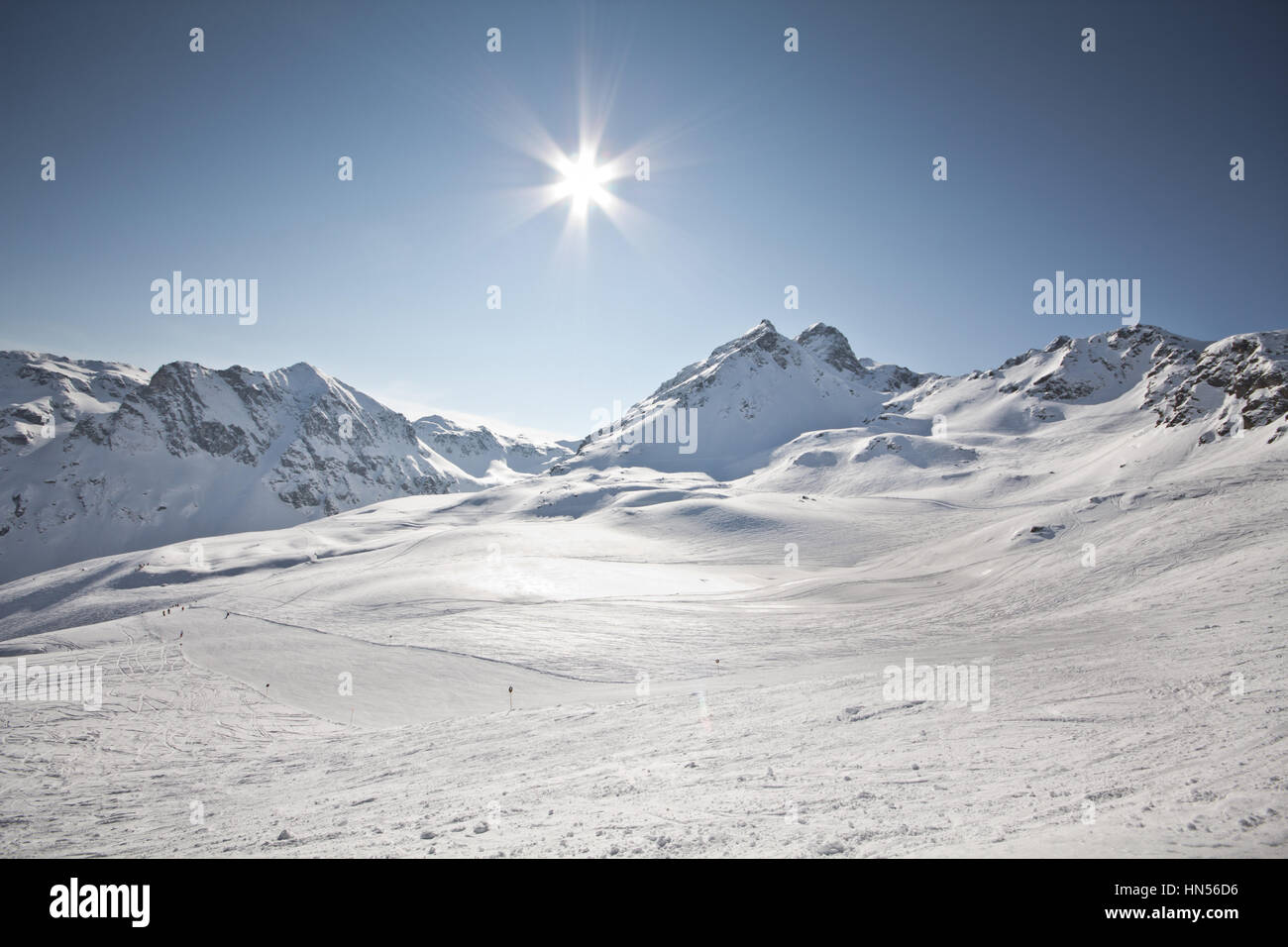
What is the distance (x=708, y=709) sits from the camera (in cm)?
1554

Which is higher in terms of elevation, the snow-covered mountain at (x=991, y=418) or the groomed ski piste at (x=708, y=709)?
the snow-covered mountain at (x=991, y=418)

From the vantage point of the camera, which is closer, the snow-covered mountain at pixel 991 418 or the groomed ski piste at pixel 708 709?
the groomed ski piste at pixel 708 709

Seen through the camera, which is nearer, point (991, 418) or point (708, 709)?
point (708, 709)

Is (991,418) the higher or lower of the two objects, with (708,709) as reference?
higher

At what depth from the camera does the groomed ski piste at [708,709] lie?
7.75m

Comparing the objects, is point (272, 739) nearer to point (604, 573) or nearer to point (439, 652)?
point (439, 652)

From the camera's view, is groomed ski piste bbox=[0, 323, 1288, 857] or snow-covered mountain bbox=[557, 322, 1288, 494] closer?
groomed ski piste bbox=[0, 323, 1288, 857]

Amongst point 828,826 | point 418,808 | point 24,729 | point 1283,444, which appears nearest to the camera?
point 828,826

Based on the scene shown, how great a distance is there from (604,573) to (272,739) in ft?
111

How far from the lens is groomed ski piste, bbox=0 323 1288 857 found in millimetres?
7746

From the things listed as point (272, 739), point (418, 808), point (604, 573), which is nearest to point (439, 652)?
Answer: point (272, 739)

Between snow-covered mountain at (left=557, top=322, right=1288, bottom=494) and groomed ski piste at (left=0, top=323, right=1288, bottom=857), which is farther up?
snow-covered mountain at (left=557, top=322, right=1288, bottom=494)
